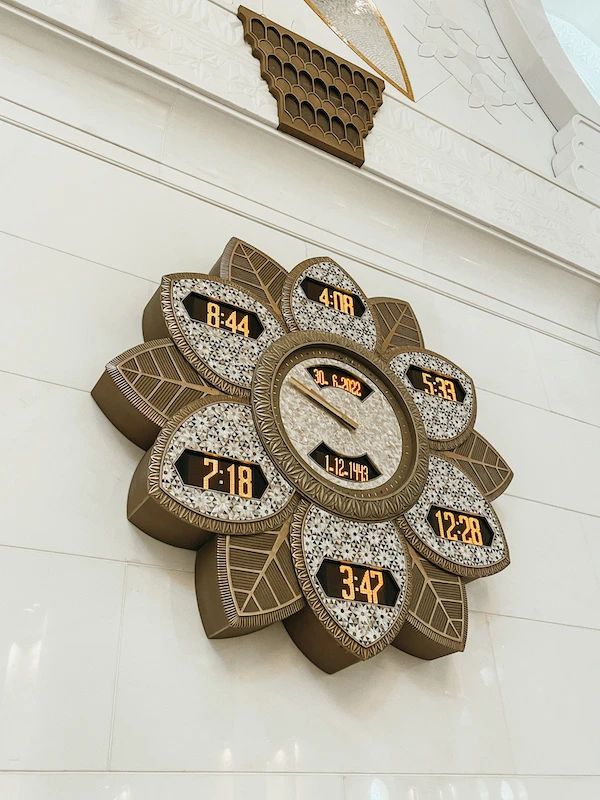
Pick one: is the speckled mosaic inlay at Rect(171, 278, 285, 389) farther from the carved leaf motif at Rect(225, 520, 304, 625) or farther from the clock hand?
the carved leaf motif at Rect(225, 520, 304, 625)

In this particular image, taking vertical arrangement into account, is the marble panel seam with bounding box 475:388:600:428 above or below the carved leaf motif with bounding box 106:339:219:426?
above

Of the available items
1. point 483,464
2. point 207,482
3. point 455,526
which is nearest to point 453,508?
point 455,526

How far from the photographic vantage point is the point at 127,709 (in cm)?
103

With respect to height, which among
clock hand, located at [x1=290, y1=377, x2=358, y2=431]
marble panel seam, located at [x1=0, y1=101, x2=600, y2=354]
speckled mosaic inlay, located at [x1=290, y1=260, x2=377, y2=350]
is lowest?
clock hand, located at [x1=290, y1=377, x2=358, y2=431]

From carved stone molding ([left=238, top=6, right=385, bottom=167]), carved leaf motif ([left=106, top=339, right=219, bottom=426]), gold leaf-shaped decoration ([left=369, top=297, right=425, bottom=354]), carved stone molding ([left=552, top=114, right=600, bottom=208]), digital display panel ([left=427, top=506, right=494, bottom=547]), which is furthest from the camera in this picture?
carved stone molding ([left=552, top=114, right=600, bottom=208])

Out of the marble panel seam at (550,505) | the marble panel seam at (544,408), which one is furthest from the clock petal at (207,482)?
the marble panel seam at (544,408)

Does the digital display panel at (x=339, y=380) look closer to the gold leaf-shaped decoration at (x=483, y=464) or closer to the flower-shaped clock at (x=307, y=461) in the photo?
the flower-shaped clock at (x=307, y=461)

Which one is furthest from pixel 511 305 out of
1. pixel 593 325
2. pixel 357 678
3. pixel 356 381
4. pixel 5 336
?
pixel 5 336

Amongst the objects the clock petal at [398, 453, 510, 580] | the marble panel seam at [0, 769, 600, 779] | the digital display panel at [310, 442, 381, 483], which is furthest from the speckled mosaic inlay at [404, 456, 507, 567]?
the marble panel seam at [0, 769, 600, 779]

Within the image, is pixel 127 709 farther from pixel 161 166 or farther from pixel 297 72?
pixel 297 72

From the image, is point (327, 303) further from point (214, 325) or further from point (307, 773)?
point (307, 773)

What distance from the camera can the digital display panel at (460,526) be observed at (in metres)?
1.38

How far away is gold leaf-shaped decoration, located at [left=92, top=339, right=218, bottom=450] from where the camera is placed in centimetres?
117

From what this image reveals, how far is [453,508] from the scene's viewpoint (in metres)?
1.42
